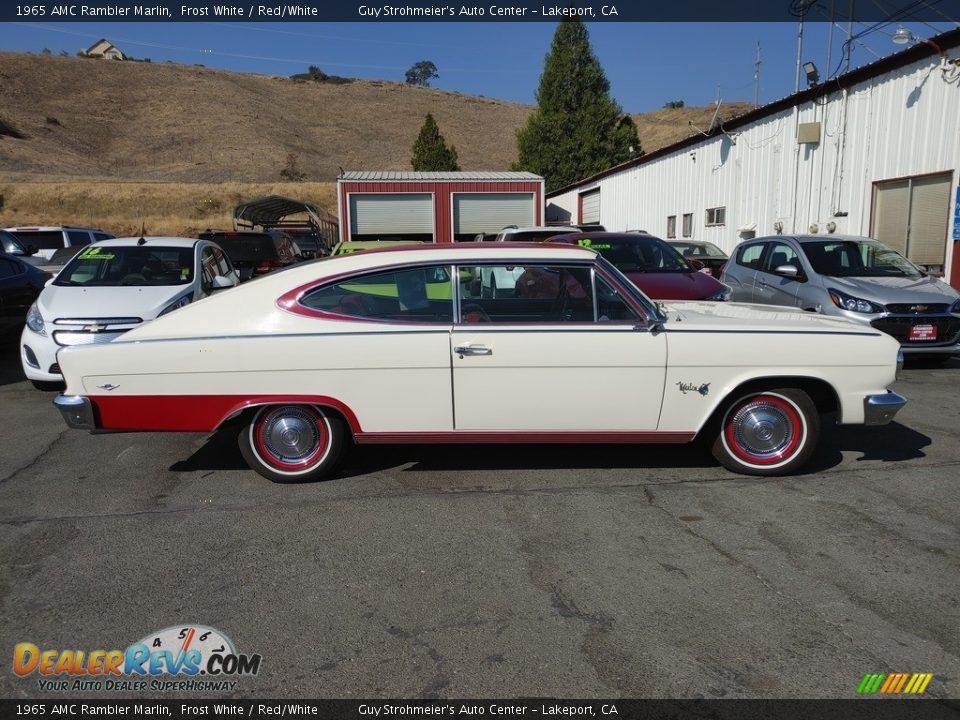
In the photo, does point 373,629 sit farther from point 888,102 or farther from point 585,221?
point 585,221

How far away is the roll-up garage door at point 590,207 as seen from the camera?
2802cm

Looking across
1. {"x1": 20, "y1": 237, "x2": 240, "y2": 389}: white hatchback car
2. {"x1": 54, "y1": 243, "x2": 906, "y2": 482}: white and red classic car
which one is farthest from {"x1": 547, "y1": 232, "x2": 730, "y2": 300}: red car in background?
{"x1": 20, "y1": 237, "x2": 240, "y2": 389}: white hatchback car

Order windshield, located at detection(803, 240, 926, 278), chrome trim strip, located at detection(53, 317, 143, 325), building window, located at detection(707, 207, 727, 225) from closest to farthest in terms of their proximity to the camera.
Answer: chrome trim strip, located at detection(53, 317, 143, 325) < windshield, located at detection(803, 240, 926, 278) < building window, located at detection(707, 207, 727, 225)

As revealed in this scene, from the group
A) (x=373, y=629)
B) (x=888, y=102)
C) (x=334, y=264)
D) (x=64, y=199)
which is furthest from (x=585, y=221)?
(x=64, y=199)

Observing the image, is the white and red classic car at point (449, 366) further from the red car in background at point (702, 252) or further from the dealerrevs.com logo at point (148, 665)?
the red car in background at point (702, 252)

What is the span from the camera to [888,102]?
12.2 metres

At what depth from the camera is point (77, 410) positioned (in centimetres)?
452

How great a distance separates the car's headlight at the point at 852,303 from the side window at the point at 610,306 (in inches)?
204

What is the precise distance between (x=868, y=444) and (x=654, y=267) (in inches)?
168

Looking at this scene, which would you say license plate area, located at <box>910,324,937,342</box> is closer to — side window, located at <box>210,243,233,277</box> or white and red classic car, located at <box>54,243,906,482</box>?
white and red classic car, located at <box>54,243,906,482</box>

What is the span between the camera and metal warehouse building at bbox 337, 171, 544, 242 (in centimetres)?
2336

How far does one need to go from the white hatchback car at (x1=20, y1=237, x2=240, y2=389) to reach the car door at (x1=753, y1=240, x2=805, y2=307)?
23.4 ft

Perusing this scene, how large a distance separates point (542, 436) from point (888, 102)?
11.0 meters

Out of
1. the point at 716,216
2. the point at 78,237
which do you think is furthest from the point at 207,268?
the point at 716,216
